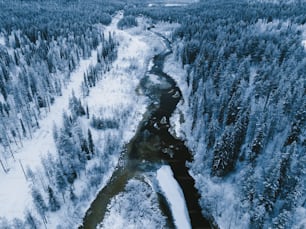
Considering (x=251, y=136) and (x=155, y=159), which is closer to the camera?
(x=251, y=136)

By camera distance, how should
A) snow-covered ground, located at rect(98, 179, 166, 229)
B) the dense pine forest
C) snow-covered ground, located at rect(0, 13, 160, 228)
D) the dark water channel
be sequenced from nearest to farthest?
the dense pine forest → snow-covered ground, located at rect(98, 179, 166, 229) → snow-covered ground, located at rect(0, 13, 160, 228) → the dark water channel

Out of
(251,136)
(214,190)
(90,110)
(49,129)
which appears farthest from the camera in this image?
(90,110)

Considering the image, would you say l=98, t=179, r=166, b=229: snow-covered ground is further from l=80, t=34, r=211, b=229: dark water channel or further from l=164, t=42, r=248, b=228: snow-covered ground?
l=164, t=42, r=248, b=228: snow-covered ground

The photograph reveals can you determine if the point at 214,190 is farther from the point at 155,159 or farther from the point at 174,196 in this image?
the point at 155,159

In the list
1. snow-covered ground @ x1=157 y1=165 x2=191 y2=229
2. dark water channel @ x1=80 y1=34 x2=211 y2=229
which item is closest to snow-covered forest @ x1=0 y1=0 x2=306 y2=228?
snow-covered ground @ x1=157 y1=165 x2=191 y2=229

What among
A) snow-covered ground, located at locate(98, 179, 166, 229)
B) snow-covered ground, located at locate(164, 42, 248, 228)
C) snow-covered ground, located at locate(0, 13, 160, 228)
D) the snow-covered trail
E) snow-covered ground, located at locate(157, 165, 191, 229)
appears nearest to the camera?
snow-covered ground, located at locate(164, 42, 248, 228)

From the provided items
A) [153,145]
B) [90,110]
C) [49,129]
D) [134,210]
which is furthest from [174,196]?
[90,110]
